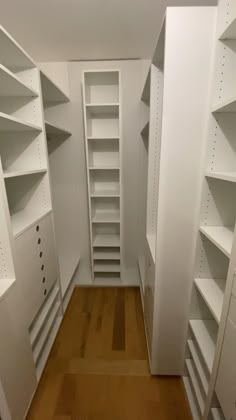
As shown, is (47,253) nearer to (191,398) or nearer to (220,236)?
(220,236)

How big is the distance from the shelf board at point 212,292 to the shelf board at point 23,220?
1126mm

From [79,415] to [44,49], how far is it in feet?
9.55

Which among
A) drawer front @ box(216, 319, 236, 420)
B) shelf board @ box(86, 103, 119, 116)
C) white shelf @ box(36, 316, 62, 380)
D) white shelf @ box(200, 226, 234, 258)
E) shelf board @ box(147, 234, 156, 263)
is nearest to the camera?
drawer front @ box(216, 319, 236, 420)

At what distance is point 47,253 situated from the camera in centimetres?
171

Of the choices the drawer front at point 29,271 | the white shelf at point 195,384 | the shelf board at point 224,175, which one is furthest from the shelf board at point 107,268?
the shelf board at point 224,175

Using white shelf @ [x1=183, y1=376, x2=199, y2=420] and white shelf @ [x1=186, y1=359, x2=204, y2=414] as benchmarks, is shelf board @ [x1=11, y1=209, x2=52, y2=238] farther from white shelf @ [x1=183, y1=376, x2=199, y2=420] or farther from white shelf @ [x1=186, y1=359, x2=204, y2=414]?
white shelf @ [x1=183, y1=376, x2=199, y2=420]

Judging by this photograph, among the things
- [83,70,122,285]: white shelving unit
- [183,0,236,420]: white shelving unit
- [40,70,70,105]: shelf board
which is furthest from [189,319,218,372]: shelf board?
[40,70,70,105]: shelf board

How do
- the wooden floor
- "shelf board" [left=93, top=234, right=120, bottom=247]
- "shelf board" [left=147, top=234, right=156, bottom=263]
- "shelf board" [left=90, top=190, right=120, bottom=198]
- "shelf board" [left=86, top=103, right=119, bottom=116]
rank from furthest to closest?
"shelf board" [left=93, top=234, right=120, bottom=247], "shelf board" [left=90, top=190, right=120, bottom=198], "shelf board" [left=86, top=103, right=119, bottom=116], "shelf board" [left=147, top=234, right=156, bottom=263], the wooden floor

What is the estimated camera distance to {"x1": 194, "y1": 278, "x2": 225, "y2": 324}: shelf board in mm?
1075

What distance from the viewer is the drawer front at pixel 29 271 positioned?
1272 millimetres

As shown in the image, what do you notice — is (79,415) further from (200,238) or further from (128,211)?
(128,211)

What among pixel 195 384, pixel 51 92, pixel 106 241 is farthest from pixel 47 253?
pixel 51 92

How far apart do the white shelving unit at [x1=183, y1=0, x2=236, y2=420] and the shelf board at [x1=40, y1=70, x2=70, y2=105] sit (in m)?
1.29

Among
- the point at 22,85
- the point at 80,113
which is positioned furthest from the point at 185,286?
the point at 80,113
